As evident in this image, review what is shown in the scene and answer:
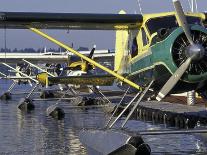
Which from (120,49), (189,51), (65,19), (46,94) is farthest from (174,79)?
(46,94)

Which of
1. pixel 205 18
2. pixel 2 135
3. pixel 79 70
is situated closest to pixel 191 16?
pixel 205 18

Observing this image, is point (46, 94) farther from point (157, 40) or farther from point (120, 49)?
point (157, 40)

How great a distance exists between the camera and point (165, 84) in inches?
316

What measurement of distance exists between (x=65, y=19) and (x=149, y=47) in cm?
191

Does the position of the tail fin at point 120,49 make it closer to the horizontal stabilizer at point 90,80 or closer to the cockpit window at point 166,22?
the horizontal stabilizer at point 90,80

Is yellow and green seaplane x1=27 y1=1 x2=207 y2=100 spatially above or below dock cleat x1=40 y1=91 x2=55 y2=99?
above

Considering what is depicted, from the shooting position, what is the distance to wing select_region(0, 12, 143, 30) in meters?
9.45

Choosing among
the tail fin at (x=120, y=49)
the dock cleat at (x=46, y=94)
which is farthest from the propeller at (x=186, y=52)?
the dock cleat at (x=46, y=94)

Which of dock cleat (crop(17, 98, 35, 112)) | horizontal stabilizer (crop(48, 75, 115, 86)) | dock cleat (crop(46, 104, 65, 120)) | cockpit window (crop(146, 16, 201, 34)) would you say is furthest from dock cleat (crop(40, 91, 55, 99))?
cockpit window (crop(146, 16, 201, 34))

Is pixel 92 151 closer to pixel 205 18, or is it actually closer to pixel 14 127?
pixel 205 18

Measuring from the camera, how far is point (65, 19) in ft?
31.5

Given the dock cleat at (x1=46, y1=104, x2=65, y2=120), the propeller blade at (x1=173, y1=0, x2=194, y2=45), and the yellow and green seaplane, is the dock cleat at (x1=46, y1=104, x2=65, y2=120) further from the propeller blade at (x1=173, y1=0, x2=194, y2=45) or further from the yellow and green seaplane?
the propeller blade at (x1=173, y1=0, x2=194, y2=45)

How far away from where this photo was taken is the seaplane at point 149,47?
767 cm

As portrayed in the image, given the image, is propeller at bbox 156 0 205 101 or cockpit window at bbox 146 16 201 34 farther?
cockpit window at bbox 146 16 201 34
